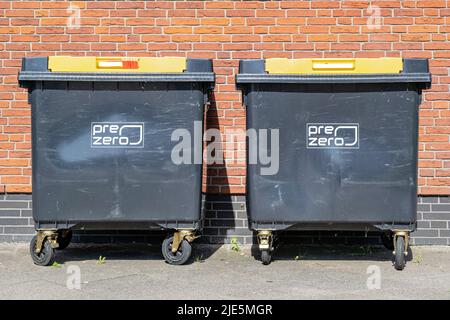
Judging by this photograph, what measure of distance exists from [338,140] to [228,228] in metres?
1.65

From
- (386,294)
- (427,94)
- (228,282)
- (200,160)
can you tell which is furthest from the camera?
(427,94)

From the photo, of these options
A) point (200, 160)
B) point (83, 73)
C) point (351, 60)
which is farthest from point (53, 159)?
point (351, 60)

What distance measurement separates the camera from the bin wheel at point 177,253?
5820 mm

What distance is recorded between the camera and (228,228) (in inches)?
265

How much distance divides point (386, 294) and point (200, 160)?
1833 mm

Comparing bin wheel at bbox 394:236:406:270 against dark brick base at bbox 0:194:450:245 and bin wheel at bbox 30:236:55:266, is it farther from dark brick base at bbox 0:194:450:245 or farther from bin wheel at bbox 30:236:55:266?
bin wheel at bbox 30:236:55:266

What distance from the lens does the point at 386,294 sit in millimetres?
4977

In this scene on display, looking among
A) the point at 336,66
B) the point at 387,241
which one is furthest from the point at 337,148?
the point at 387,241

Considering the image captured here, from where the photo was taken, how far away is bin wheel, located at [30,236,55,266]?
5805 millimetres

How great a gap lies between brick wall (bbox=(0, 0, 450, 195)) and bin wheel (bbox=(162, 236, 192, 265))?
3.32 ft

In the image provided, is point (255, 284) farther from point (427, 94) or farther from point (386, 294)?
point (427, 94)

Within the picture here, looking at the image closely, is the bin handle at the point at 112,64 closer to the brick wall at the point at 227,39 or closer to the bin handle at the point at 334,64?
the brick wall at the point at 227,39

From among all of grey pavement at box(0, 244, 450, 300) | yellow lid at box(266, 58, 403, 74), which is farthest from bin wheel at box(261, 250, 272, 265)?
yellow lid at box(266, 58, 403, 74)

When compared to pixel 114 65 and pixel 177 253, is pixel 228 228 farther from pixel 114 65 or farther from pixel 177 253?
pixel 114 65
